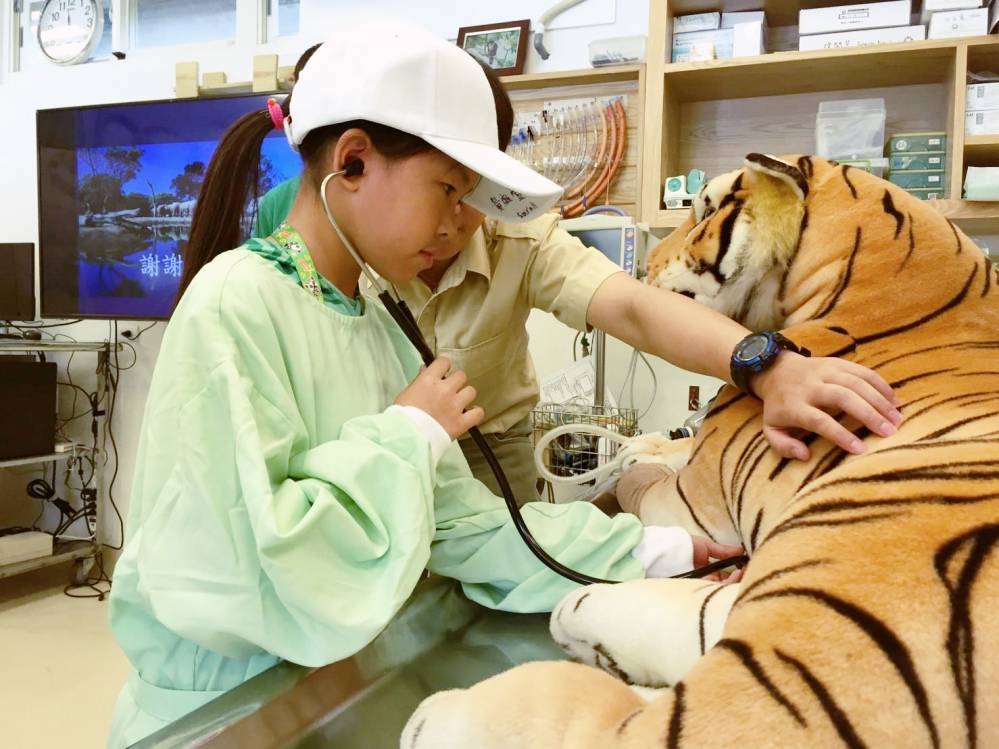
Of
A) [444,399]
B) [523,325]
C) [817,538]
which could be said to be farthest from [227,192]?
[817,538]

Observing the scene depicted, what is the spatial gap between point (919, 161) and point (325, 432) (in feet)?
5.64

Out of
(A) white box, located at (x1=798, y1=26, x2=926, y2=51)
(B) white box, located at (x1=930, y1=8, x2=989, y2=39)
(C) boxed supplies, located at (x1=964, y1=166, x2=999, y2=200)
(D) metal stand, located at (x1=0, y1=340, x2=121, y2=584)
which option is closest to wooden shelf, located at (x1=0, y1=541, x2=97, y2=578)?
(D) metal stand, located at (x1=0, y1=340, x2=121, y2=584)

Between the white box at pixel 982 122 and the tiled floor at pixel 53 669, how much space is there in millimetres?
2231

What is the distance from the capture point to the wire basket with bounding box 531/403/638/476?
1628 mm

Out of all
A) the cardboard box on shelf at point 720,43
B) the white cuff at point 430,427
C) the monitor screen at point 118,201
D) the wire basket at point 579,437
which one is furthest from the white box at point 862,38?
the monitor screen at point 118,201

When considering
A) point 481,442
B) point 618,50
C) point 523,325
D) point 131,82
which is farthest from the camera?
point 131,82

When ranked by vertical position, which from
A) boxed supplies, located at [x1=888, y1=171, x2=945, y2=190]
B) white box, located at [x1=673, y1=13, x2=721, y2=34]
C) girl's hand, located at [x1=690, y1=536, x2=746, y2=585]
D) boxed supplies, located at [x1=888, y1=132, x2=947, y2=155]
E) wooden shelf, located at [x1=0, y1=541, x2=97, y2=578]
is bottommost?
wooden shelf, located at [x1=0, y1=541, x2=97, y2=578]

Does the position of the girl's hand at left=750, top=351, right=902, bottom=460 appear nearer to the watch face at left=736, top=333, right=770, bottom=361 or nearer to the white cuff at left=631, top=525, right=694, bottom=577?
the watch face at left=736, top=333, right=770, bottom=361

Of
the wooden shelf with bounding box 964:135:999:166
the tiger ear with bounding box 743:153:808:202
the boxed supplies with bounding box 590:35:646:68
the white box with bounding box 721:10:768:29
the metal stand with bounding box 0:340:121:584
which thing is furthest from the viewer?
the metal stand with bounding box 0:340:121:584

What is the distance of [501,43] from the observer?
2396 mm

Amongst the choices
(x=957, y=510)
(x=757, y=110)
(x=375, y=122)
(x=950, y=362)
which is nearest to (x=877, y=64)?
(x=757, y=110)

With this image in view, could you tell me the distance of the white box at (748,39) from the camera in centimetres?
194

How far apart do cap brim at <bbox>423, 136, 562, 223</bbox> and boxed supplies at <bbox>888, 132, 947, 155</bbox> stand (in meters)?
1.41

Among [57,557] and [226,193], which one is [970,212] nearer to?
[226,193]
